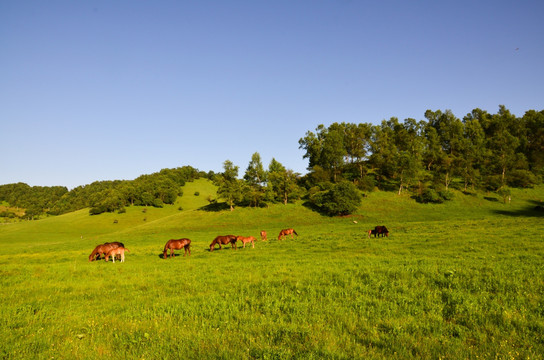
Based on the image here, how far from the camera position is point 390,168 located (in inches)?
3659

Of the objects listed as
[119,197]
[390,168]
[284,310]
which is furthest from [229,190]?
[284,310]

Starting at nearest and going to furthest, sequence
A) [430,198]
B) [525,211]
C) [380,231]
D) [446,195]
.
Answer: [380,231]
[525,211]
[430,198]
[446,195]

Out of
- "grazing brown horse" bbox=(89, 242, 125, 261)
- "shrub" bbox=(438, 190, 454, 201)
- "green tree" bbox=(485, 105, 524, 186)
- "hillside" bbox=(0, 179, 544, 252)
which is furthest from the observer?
"green tree" bbox=(485, 105, 524, 186)

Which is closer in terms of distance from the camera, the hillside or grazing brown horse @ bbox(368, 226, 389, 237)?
grazing brown horse @ bbox(368, 226, 389, 237)

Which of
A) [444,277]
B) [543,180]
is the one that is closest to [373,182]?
[543,180]

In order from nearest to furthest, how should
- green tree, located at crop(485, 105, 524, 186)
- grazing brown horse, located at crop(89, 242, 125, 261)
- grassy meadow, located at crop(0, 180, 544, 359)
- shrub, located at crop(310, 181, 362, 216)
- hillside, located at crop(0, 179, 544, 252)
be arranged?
grassy meadow, located at crop(0, 180, 544, 359) → grazing brown horse, located at crop(89, 242, 125, 261) → hillside, located at crop(0, 179, 544, 252) → shrub, located at crop(310, 181, 362, 216) → green tree, located at crop(485, 105, 524, 186)

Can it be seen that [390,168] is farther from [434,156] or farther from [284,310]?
[284,310]

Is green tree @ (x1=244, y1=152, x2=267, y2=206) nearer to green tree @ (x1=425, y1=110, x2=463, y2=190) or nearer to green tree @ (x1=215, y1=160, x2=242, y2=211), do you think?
green tree @ (x1=215, y1=160, x2=242, y2=211)

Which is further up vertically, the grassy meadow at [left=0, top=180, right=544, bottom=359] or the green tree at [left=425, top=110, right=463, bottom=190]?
the green tree at [left=425, top=110, right=463, bottom=190]

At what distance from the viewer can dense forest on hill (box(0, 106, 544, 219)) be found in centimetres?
8356

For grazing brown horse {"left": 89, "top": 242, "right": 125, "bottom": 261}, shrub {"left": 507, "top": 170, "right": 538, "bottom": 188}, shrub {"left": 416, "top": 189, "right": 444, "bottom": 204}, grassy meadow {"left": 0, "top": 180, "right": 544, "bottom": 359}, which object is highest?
shrub {"left": 507, "top": 170, "right": 538, "bottom": 188}

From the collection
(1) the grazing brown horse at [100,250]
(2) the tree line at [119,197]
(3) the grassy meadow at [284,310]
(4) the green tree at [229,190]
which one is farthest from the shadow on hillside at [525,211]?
(2) the tree line at [119,197]

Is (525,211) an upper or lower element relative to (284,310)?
lower

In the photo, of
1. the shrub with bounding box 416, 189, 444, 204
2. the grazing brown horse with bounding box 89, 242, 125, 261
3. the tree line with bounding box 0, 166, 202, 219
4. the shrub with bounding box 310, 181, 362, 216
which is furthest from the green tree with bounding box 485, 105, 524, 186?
the tree line with bounding box 0, 166, 202, 219
